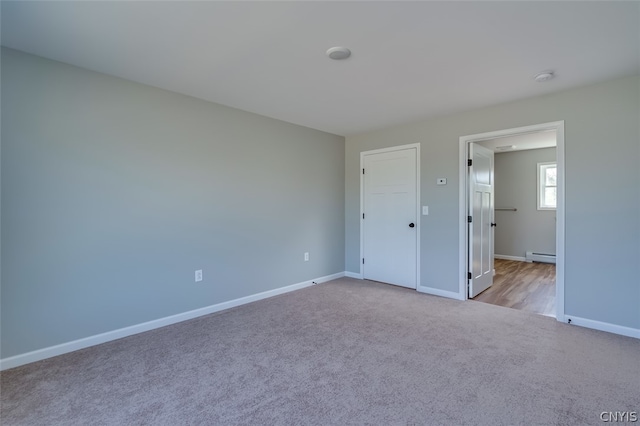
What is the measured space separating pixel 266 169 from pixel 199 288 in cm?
168

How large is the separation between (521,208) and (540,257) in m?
1.10

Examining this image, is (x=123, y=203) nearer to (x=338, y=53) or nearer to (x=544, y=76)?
(x=338, y=53)

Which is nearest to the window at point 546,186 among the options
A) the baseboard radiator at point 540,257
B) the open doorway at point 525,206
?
the open doorway at point 525,206

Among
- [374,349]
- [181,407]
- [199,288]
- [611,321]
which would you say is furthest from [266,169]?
[611,321]

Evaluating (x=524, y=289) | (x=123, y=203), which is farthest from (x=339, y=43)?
(x=524, y=289)

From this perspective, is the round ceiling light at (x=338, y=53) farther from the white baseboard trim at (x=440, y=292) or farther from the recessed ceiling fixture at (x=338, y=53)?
the white baseboard trim at (x=440, y=292)

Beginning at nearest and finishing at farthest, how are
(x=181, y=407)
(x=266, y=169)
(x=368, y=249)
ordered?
(x=181, y=407), (x=266, y=169), (x=368, y=249)

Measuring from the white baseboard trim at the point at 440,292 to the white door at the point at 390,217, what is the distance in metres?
0.15

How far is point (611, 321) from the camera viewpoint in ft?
9.40

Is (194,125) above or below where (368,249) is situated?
above

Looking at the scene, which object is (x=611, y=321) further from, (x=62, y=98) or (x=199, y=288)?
(x=62, y=98)

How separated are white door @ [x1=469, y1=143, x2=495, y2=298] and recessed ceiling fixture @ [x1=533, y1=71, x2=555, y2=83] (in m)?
1.12

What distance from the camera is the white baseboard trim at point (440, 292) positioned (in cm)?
390

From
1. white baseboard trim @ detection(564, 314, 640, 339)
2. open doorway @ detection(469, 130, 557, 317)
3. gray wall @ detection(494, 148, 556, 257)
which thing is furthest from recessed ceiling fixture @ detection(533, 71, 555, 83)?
gray wall @ detection(494, 148, 556, 257)
